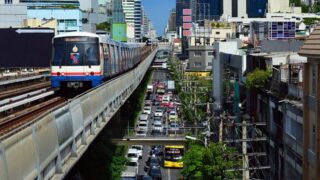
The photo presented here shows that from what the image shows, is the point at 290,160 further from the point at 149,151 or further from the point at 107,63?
the point at 149,151

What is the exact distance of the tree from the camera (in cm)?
2622

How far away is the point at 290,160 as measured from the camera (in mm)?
22844

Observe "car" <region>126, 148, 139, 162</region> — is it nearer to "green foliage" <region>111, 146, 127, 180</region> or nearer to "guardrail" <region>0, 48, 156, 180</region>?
"green foliage" <region>111, 146, 127, 180</region>

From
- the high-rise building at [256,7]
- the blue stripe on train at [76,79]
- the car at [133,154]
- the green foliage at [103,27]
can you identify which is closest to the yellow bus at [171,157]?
the car at [133,154]

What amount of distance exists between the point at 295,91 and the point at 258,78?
289 inches

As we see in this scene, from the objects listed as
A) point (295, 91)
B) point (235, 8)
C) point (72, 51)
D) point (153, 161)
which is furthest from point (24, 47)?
point (235, 8)

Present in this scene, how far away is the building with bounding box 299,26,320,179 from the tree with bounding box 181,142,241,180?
593cm

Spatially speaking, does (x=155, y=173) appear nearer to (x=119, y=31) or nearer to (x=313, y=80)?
(x=313, y=80)

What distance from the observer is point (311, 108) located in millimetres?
19516

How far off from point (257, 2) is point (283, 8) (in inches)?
1033

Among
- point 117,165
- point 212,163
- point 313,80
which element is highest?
point 313,80

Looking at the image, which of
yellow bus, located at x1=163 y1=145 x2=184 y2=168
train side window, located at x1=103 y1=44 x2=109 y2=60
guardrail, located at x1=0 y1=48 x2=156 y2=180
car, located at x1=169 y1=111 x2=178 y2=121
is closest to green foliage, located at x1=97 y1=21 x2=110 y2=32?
car, located at x1=169 y1=111 x2=178 y2=121

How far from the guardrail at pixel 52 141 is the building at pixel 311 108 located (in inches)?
250

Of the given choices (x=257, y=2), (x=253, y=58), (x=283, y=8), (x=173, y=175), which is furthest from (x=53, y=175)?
(x=257, y=2)
